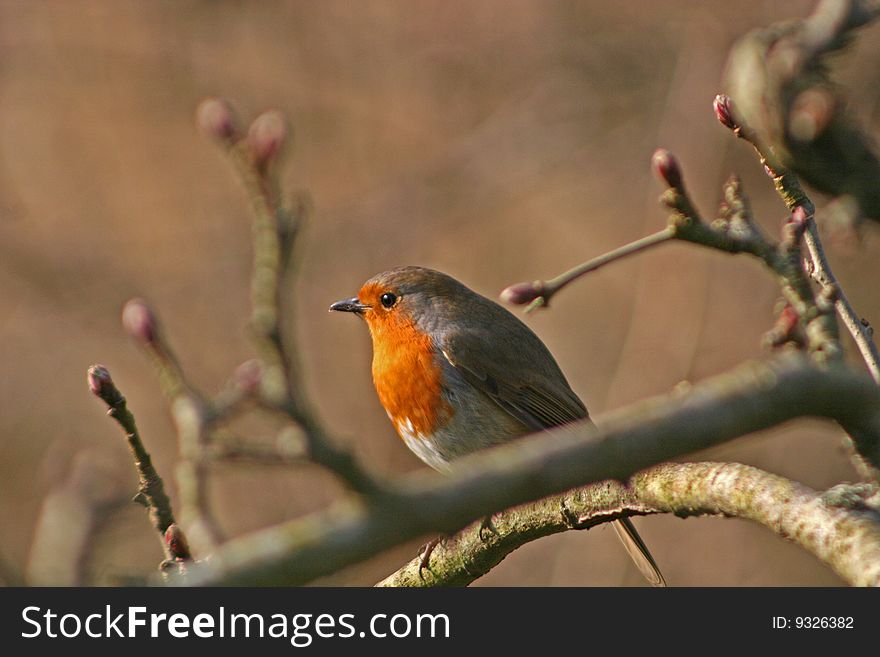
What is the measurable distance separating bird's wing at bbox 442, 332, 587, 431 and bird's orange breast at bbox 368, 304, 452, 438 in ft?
0.41

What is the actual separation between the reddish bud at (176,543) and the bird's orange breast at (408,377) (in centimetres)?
161

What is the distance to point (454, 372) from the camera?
4.15m

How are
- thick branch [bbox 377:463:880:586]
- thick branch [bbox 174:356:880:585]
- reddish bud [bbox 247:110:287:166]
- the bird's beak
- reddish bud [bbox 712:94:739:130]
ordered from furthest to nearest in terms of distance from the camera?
1. the bird's beak
2. reddish bud [bbox 712:94:739:130]
3. reddish bud [bbox 247:110:287:166]
4. thick branch [bbox 377:463:880:586]
5. thick branch [bbox 174:356:880:585]

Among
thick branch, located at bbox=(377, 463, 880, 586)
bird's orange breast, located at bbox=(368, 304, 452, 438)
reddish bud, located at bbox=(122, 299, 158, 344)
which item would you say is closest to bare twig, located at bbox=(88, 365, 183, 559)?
reddish bud, located at bbox=(122, 299, 158, 344)

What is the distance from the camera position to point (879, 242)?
20.1ft

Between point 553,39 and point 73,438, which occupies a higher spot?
point 553,39

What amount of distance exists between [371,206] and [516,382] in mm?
2230

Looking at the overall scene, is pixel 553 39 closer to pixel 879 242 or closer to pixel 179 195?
pixel 879 242

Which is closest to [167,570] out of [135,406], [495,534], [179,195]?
[495,534]

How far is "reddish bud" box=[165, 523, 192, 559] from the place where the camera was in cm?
240

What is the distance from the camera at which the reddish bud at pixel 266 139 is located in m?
1.94

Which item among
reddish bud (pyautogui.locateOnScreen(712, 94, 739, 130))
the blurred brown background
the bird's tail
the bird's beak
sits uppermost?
the blurred brown background

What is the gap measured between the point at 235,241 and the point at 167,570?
436 cm

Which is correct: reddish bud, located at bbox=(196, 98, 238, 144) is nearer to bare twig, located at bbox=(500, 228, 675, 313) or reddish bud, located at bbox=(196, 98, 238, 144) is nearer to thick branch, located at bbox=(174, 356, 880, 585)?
bare twig, located at bbox=(500, 228, 675, 313)
